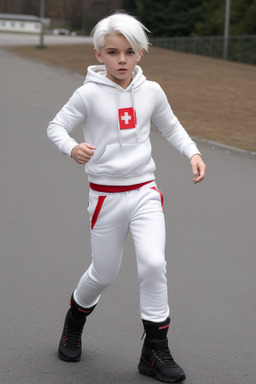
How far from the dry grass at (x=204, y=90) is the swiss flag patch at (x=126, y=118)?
8.15m

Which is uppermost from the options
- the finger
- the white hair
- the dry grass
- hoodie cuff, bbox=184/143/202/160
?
the white hair

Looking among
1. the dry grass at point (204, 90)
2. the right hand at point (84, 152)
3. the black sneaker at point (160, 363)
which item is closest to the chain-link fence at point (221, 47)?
the dry grass at point (204, 90)

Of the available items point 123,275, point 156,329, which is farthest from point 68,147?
point 123,275

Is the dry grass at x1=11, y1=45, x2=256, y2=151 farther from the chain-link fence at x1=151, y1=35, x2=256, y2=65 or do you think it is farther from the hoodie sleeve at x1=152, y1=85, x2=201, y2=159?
the hoodie sleeve at x1=152, y1=85, x2=201, y2=159

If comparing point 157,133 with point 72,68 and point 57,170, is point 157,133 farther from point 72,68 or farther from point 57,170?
point 72,68

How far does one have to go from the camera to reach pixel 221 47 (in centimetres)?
4284

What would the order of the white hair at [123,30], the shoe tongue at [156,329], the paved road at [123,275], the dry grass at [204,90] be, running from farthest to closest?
the dry grass at [204,90]
the paved road at [123,275]
the shoe tongue at [156,329]
the white hair at [123,30]

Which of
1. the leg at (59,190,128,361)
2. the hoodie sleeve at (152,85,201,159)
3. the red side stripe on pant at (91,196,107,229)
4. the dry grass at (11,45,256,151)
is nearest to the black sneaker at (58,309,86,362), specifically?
the leg at (59,190,128,361)

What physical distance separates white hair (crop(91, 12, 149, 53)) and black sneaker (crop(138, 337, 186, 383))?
55.2 inches

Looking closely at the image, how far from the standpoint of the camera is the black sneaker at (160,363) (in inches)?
150

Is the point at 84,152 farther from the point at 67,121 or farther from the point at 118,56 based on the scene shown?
the point at 118,56

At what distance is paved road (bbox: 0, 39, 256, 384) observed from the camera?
410 centimetres

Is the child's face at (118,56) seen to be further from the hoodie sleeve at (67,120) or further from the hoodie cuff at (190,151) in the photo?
the hoodie cuff at (190,151)

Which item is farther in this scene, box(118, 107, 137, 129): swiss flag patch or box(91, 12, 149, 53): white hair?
box(118, 107, 137, 129): swiss flag patch
